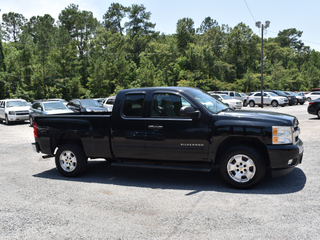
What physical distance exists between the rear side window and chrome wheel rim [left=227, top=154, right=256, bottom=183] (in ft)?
6.78

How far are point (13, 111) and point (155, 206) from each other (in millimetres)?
18340

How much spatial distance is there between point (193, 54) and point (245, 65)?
19.8 metres

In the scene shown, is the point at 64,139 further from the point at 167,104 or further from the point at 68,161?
the point at 167,104

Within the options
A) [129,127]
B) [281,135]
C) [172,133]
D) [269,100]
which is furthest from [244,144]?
[269,100]

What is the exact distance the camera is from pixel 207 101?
602cm

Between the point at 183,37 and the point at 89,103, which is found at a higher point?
the point at 183,37

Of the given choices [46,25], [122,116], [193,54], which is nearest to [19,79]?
[46,25]

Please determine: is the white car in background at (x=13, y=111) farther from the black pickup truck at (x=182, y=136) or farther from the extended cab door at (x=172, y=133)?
the extended cab door at (x=172, y=133)

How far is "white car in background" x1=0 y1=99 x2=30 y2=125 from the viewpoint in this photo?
65.8 feet

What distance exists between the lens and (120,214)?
453 centimetres

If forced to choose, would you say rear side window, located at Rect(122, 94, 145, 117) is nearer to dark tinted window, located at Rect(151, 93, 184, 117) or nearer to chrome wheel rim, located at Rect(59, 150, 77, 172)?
dark tinted window, located at Rect(151, 93, 184, 117)

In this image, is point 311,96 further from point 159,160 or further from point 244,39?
point 159,160

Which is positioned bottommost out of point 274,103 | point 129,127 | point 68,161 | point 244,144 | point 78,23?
point 68,161

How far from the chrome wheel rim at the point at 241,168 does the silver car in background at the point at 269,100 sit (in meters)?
30.9
